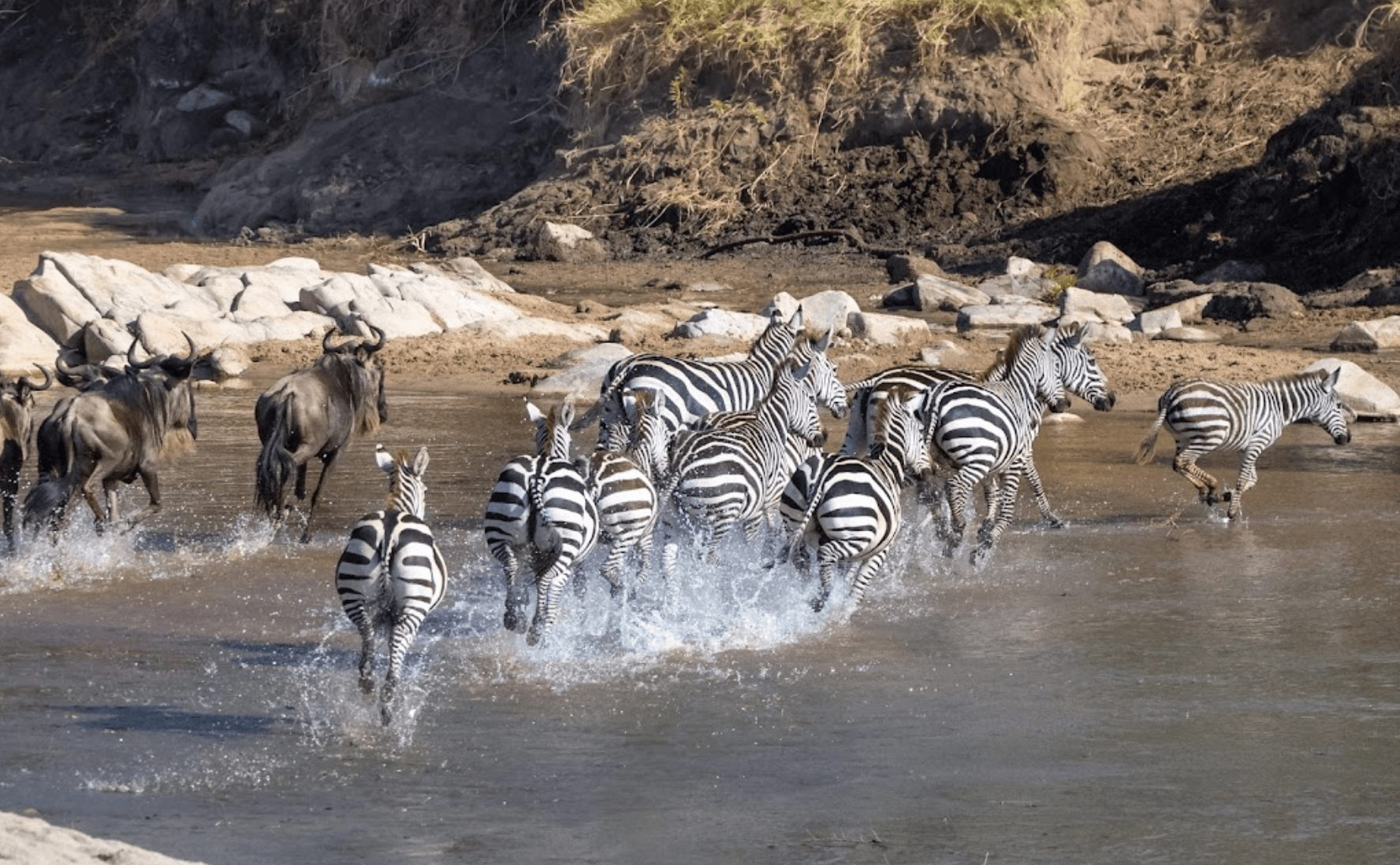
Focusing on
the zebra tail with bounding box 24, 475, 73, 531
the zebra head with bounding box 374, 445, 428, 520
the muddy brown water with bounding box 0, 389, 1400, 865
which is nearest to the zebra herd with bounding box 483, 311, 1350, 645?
the muddy brown water with bounding box 0, 389, 1400, 865

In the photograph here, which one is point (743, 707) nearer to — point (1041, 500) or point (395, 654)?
point (395, 654)

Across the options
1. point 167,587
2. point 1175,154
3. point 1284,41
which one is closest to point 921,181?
point 1175,154

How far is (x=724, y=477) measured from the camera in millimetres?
9031

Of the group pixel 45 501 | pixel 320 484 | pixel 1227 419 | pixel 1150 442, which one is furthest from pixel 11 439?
pixel 1227 419

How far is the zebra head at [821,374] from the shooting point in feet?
35.7

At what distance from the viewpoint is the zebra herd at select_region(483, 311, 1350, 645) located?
26.9 ft

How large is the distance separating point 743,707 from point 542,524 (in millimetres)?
1110

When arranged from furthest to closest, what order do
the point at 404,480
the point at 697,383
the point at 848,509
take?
the point at 697,383 → the point at 848,509 → the point at 404,480

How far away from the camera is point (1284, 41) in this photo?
2706 cm

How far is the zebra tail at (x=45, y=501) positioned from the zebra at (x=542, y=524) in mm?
2974

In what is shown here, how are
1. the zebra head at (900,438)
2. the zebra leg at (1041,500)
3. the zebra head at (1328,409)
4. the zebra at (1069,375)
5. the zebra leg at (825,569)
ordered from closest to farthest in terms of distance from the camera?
the zebra leg at (825,569) < the zebra head at (900,438) < the zebra leg at (1041,500) < the zebra at (1069,375) < the zebra head at (1328,409)

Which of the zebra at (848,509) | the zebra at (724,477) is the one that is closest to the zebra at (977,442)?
the zebra at (724,477)

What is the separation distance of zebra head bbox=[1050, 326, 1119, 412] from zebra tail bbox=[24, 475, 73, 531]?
5.64 m

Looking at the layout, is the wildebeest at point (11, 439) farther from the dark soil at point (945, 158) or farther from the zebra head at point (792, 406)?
the dark soil at point (945, 158)
